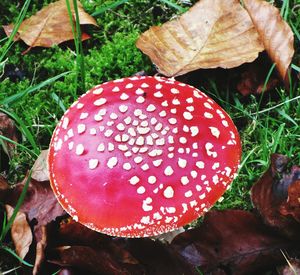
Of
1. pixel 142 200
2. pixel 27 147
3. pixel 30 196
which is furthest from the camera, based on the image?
pixel 27 147

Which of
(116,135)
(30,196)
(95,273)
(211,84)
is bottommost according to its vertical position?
(95,273)

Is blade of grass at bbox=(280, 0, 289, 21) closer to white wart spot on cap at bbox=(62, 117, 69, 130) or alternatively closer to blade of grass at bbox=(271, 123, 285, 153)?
blade of grass at bbox=(271, 123, 285, 153)

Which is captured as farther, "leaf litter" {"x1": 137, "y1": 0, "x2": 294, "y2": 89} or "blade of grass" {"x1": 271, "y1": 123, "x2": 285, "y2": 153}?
"leaf litter" {"x1": 137, "y1": 0, "x2": 294, "y2": 89}

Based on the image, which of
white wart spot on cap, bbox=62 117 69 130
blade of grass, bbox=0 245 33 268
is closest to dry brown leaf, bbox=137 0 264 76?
white wart spot on cap, bbox=62 117 69 130

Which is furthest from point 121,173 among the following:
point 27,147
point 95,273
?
point 27,147

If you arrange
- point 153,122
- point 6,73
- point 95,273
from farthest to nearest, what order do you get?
point 6,73 < point 95,273 < point 153,122

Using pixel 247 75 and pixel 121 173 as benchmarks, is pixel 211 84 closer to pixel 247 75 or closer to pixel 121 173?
pixel 247 75

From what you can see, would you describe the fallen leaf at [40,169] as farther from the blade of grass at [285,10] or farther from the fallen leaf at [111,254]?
the blade of grass at [285,10]
